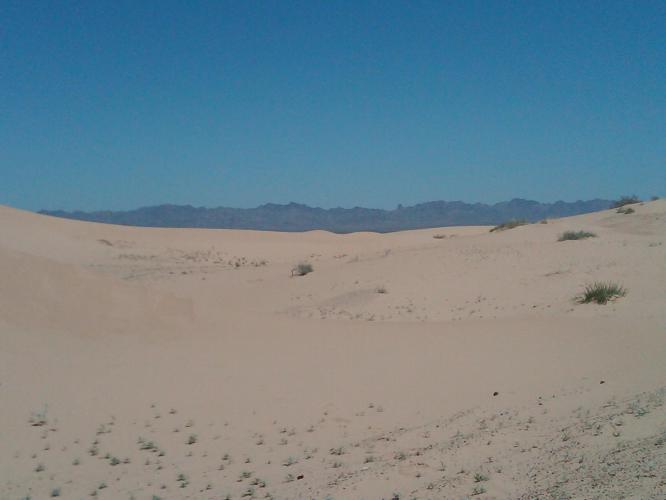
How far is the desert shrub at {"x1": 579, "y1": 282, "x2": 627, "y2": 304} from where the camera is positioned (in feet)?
44.7

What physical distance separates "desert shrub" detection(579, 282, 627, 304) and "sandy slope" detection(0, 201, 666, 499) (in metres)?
0.30

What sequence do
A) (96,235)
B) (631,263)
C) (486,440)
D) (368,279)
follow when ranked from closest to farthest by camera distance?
1. (486,440)
2. (631,263)
3. (368,279)
4. (96,235)

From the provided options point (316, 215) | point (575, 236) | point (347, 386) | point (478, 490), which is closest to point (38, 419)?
Result: point (347, 386)

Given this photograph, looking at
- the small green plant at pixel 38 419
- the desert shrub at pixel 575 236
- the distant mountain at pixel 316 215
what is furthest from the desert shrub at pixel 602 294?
the distant mountain at pixel 316 215

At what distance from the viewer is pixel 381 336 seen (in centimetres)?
1265

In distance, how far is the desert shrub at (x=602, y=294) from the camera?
1362 centimetres

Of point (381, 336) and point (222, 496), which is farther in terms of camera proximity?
point (381, 336)

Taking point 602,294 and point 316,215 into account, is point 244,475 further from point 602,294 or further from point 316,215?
point 316,215

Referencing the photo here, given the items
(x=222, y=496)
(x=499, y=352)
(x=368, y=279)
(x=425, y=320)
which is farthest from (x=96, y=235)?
(x=222, y=496)

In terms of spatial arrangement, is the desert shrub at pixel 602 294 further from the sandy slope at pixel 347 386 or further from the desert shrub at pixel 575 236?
the desert shrub at pixel 575 236

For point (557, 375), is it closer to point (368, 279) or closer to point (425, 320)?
point (425, 320)

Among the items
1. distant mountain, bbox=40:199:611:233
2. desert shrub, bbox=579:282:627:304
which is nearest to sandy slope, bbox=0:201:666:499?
desert shrub, bbox=579:282:627:304

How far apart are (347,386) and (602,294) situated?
7.46 m

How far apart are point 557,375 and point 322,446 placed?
4.18 m
